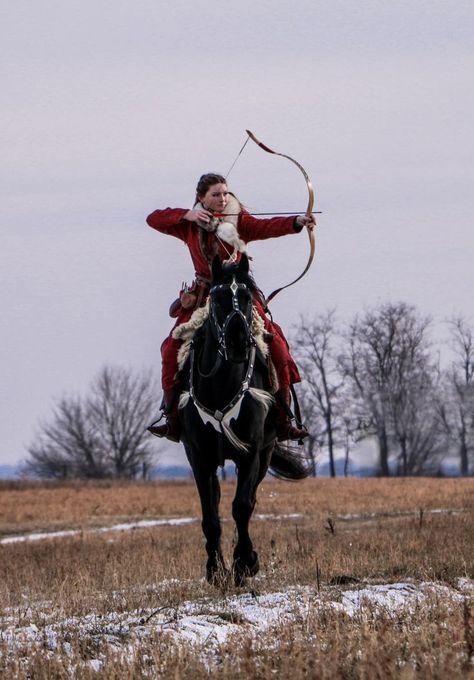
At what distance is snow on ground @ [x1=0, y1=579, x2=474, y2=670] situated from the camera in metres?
7.97

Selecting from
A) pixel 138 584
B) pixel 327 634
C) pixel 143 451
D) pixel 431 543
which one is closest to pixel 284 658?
pixel 327 634

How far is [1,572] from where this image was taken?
15.7 metres

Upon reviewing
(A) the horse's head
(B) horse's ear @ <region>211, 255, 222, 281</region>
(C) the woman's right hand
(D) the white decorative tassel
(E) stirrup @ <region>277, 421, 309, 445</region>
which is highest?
(C) the woman's right hand

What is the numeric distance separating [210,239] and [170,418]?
5.83 ft

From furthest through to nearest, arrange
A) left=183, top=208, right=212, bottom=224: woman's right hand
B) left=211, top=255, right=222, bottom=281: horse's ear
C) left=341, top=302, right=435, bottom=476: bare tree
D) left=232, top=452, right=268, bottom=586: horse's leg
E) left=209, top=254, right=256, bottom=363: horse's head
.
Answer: left=341, top=302, right=435, bottom=476: bare tree, left=183, top=208, right=212, bottom=224: woman's right hand, left=232, top=452, right=268, bottom=586: horse's leg, left=211, top=255, right=222, bottom=281: horse's ear, left=209, top=254, right=256, bottom=363: horse's head

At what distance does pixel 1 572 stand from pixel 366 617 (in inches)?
326

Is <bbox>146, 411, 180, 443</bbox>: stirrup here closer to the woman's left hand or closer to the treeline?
the woman's left hand

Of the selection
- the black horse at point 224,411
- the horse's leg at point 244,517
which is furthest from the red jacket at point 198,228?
the horse's leg at point 244,517

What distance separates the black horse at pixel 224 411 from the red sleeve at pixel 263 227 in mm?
699

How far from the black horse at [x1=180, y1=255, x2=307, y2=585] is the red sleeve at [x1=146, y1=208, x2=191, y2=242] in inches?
38.5

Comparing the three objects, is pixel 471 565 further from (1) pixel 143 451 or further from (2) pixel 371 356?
(1) pixel 143 451

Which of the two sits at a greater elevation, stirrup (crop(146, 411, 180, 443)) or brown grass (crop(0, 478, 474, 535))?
brown grass (crop(0, 478, 474, 535))

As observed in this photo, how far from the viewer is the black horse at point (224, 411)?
35.8 ft

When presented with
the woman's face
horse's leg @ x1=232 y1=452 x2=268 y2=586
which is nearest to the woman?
the woman's face
